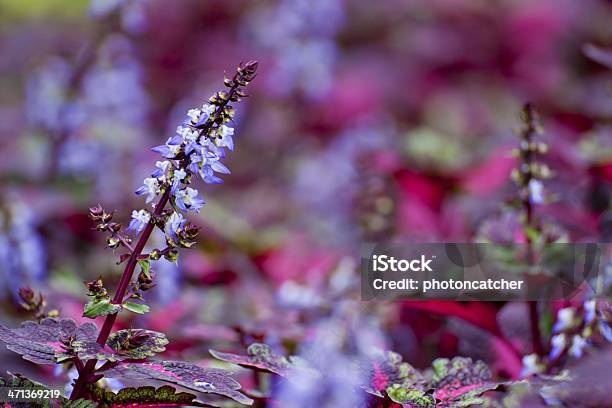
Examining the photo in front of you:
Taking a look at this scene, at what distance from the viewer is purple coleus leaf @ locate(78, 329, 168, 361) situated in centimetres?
72

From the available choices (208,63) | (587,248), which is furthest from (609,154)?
(208,63)

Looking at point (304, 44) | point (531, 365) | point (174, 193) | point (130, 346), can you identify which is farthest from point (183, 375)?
point (304, 44)

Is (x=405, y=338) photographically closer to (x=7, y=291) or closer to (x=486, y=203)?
(x=486, y=203)

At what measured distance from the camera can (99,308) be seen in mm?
718

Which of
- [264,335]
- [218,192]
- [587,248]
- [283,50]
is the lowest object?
[264,335]

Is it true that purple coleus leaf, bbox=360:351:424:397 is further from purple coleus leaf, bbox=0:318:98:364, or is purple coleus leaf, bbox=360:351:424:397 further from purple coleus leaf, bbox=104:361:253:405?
purple coleus leaf, bbox=0:318:98:364

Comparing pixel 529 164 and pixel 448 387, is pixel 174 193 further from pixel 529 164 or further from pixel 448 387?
pixel 529 164

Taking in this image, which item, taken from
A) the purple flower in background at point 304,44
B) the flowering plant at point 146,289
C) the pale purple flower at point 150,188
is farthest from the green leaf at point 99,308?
the purple flower in background at point 304,44

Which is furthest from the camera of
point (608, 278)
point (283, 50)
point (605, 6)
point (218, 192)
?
point (605, 6)

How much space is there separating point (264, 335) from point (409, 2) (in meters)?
2.53

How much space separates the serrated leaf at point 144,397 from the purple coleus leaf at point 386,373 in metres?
0.18

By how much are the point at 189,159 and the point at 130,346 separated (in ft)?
0.61

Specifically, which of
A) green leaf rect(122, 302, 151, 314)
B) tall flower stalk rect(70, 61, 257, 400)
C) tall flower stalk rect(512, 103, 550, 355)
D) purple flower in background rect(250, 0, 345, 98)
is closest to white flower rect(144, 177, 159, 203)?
tall flower stalk rect(70, 61, 257, 400)

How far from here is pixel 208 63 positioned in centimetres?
283
